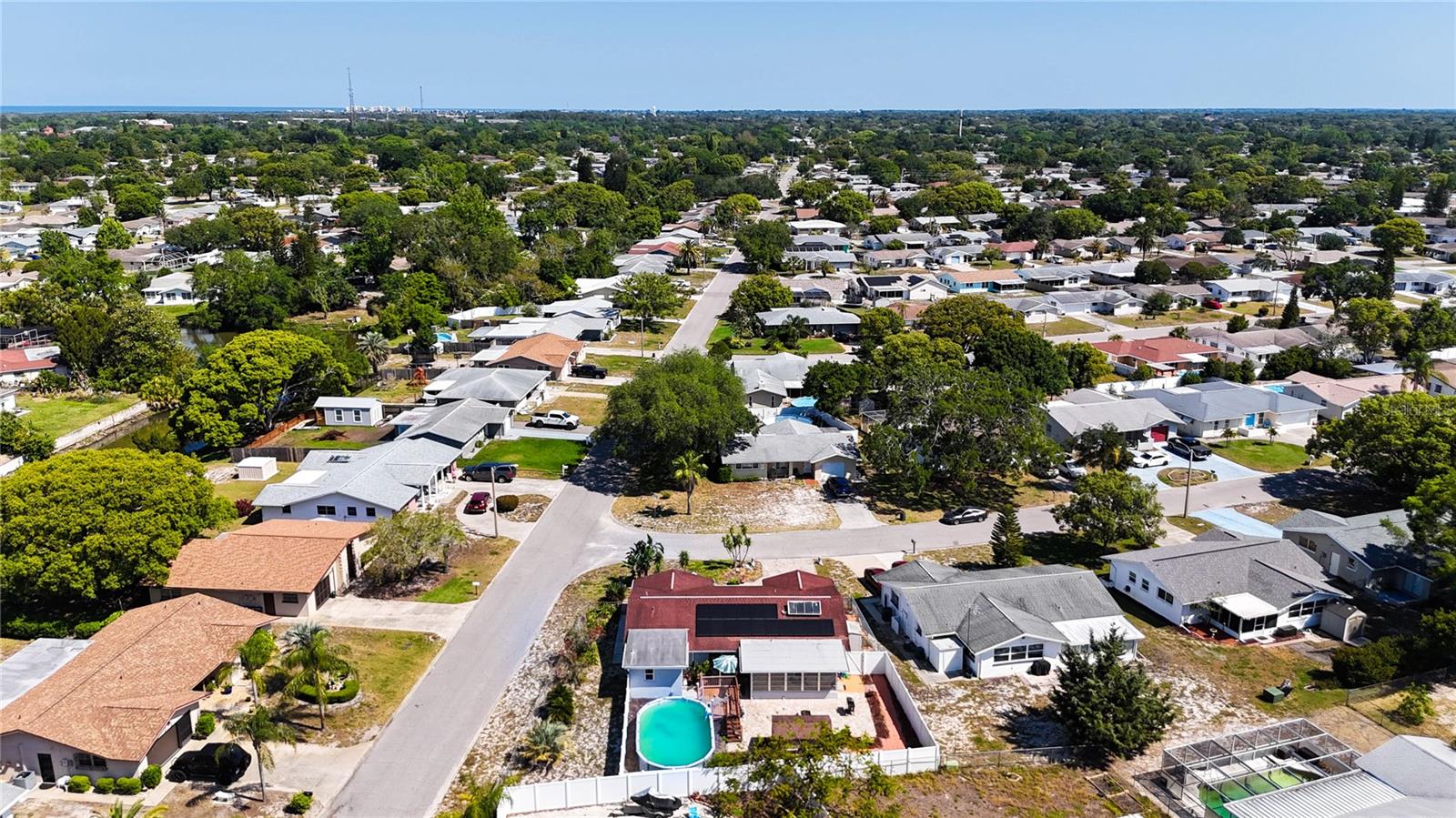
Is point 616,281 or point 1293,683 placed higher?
point 616,281

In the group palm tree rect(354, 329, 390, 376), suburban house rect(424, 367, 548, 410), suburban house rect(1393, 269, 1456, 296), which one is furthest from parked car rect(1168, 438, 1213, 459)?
suburban house rect(1393, 269, 1456, 296)

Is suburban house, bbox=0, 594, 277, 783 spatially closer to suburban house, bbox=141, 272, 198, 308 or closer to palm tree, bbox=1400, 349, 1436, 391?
palm tree, bbox=1400, 349, 1436, 391

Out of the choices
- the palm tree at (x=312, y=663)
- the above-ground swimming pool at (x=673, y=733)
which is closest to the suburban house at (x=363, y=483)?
the palm tree at (x=312, y=663)

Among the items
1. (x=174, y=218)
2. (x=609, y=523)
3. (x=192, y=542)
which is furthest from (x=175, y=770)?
(x=174, y=218)

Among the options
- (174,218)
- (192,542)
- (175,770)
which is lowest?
(175,770)

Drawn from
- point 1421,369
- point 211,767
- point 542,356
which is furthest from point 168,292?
point 1421,369

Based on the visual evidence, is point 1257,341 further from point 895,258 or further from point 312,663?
point 312,663

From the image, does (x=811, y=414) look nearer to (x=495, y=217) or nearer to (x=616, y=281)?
(x=616, y=281)
